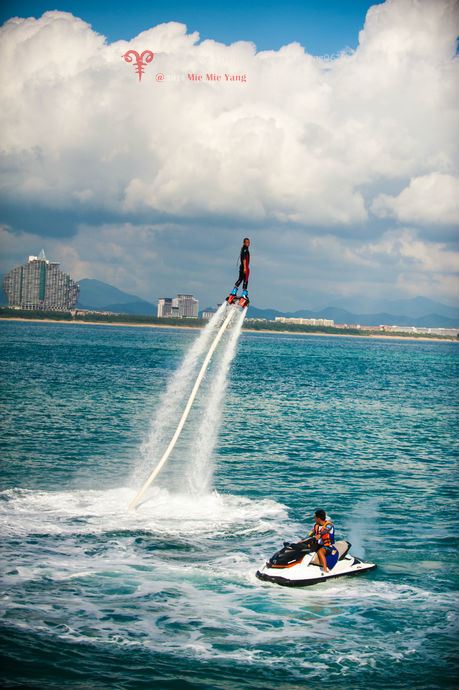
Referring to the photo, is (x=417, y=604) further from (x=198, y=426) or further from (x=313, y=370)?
(x=313, y=370)

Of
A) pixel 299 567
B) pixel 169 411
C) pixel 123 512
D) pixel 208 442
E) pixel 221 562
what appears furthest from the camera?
pixel 169 411

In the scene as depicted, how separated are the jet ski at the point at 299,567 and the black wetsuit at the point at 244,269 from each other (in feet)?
33.1

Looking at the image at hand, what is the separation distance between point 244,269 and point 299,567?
11.3 meters

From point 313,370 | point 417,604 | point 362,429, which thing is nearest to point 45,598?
point 417,604

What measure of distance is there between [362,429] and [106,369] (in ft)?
207

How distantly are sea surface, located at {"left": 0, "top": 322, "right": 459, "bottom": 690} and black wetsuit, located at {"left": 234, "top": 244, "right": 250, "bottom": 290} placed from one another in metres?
10.9

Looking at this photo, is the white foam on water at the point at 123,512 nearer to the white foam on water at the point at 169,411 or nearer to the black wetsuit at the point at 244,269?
the white foam on water at the point at 169,411

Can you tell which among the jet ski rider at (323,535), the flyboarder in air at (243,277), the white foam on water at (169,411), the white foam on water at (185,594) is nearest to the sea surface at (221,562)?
the white foam on water at (185,594)

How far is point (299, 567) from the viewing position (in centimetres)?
2666

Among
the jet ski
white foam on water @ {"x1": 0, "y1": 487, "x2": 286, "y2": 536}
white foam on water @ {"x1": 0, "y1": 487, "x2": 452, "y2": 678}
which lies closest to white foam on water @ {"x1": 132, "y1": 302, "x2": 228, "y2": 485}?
white foam on water @ {"x1": 0, "y1": 487, "x2": 286, "y2": 536}

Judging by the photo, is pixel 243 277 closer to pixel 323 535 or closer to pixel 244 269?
pixel 244 269

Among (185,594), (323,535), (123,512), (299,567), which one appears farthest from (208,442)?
(185,594)

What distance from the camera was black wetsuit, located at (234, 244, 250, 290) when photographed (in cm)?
2817

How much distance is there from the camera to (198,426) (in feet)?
208
